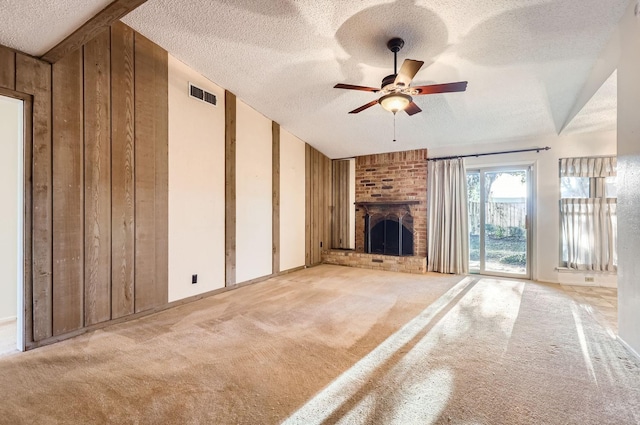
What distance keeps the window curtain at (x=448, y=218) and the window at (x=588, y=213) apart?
143 centimetres

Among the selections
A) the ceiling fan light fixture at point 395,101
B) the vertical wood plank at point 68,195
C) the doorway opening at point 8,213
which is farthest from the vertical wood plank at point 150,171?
the ceiling fan light fixture at point 395,101

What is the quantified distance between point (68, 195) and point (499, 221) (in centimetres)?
599

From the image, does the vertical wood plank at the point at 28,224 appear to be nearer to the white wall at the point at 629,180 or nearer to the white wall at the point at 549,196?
the white wall at the point at 629,180

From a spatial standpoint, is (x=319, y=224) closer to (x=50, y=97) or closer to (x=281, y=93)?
(x=281, y=93)

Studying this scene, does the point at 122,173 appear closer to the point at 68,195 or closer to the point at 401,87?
the point at 68,195

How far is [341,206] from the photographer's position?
22.0ft

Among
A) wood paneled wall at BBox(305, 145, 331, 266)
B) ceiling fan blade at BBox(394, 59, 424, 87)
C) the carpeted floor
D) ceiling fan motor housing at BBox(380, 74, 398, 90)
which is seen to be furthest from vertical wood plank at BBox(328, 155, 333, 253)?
ceiling fan blade at BBox(394, 59, 424, 87)

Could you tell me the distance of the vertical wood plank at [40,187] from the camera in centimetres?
238

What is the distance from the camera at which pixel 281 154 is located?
5320 mm

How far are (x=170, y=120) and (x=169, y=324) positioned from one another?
2288 millimetres

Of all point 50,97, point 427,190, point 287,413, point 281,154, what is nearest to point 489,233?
point 427,190

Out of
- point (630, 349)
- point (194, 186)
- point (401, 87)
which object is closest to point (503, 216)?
point (630, 349)

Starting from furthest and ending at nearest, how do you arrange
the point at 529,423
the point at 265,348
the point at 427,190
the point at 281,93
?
1. the point at 427,190
2. the point at 281,93
3. the point at 265,348
4. the point at 529,423

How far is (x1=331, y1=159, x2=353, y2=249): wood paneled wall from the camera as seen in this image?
6.63 metres
